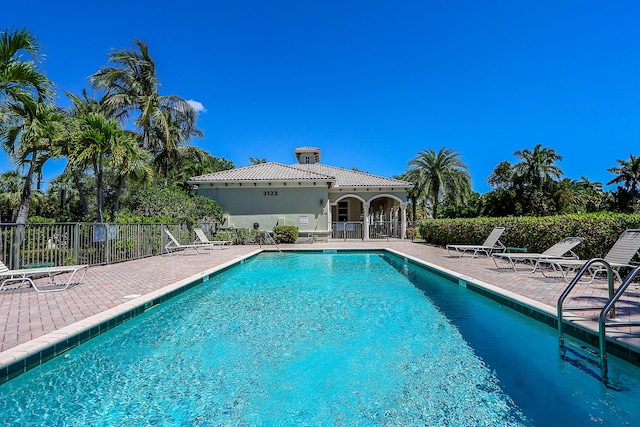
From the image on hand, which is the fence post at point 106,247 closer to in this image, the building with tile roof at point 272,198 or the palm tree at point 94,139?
the palm tree at point 94,139

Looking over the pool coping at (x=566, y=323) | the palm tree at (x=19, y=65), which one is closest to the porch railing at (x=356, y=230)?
the pool coping at (x=566, y=323)

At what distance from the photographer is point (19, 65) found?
6.68 m

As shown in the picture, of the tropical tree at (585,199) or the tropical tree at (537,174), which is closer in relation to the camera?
the tropical tree at (537,174)

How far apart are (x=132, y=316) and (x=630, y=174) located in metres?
60.4

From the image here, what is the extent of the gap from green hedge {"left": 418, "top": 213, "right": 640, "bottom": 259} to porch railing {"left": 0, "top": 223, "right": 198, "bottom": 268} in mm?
13349

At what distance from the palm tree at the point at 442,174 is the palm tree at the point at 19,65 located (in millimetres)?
27244

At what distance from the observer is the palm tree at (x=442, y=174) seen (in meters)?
29.9

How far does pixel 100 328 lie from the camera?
457cm

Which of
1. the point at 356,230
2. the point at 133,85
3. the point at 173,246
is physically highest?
the point at 133,85

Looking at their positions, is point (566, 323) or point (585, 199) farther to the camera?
point (585, 199)

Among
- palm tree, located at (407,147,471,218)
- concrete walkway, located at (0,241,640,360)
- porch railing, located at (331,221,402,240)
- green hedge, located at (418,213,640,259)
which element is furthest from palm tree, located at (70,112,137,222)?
palm tree, located at (407,147,471,218)

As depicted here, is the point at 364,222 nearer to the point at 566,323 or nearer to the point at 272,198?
the point at 272,198

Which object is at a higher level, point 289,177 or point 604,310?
point 289,177

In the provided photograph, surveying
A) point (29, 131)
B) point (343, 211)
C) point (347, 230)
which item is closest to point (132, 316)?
point (29, 131)
